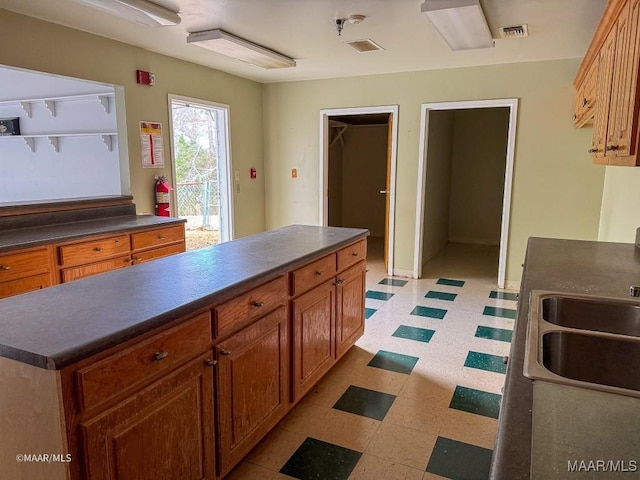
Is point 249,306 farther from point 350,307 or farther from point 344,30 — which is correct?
point 344,30

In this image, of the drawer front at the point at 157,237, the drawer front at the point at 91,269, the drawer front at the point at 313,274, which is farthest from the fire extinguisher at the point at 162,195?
the drawer front at the point at 313,274

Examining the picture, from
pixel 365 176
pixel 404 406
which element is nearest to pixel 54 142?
pixel 404 406

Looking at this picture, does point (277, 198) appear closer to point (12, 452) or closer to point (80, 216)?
point (80, 216)

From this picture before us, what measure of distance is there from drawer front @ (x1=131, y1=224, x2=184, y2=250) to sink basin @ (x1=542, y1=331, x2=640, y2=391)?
2.87m

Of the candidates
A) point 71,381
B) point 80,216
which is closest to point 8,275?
point 80,216

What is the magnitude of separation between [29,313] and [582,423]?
148 centimetres

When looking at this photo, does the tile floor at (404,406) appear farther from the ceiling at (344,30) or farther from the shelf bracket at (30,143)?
the shelf bracket at (30,143)

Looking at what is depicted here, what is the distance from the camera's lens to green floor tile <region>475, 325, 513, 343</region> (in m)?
3.37

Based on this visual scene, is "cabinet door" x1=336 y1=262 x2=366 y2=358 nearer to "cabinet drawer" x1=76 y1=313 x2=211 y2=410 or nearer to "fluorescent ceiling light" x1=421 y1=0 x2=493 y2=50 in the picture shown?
"cabinet drawer" x1=76 y1=313 x2=211 y2=410

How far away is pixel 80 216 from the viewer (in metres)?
3.45

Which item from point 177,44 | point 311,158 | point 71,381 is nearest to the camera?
point 71,381

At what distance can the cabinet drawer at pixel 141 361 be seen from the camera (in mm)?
1148

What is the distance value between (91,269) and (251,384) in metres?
1.72

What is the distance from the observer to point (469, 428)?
2.22 metres
